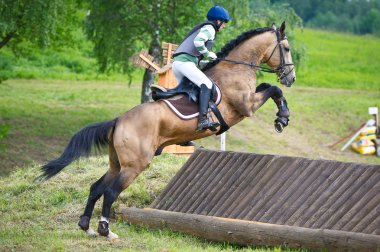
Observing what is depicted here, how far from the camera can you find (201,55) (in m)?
11.3

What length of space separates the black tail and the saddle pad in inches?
32.6

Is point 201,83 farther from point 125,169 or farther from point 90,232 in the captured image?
point 90,232

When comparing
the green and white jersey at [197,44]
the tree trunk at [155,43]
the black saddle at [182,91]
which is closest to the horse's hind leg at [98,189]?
the black saddle at [182,91]

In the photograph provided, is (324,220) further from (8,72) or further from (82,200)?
(8,72)

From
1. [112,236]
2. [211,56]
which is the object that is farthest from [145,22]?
[112,236]

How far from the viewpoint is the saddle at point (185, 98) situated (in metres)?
11.0

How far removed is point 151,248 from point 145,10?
1658 cm

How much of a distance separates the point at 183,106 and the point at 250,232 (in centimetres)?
198

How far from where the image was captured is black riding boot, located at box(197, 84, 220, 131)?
10938 millimetres

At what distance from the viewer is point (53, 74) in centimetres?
3538

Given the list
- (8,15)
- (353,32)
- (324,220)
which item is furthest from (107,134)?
(353,32)

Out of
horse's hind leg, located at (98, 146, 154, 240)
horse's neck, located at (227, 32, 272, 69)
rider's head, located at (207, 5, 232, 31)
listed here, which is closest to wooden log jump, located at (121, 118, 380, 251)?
horse's hind leg, located at (98, 146, 154, 240)

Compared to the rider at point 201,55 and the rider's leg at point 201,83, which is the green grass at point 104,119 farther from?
the rider at point 201,55

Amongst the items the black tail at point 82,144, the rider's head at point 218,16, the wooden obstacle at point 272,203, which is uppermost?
the rider's head at point 218,16
